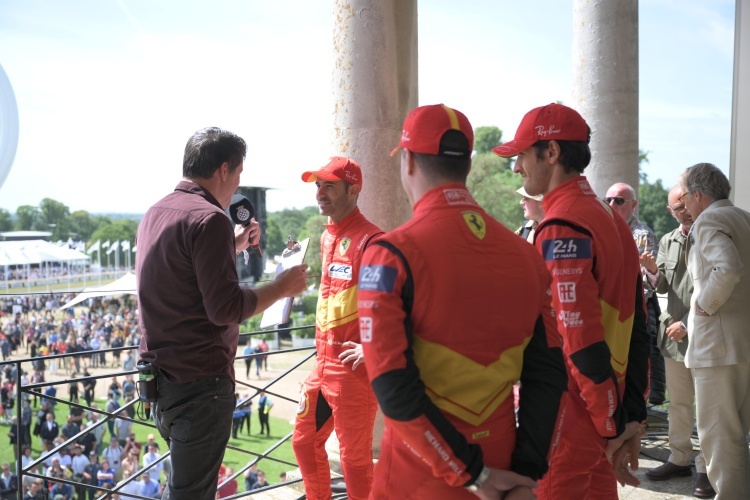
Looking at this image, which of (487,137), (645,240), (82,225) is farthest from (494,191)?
(645,240)

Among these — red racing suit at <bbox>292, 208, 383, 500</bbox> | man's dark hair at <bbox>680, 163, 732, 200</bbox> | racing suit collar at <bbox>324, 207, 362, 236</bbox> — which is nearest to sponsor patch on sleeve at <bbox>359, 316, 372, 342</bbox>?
red racing suit at <bbox>292, 208, 383, 500</bbox>

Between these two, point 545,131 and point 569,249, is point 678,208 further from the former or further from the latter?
point 569,249

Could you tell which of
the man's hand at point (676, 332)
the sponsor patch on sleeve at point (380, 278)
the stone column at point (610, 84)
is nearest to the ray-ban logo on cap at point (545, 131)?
the sponsor patch on sleeve at point (380, 278)

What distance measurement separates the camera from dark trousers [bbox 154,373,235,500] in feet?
9.32

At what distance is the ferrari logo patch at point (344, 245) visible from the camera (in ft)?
13.2

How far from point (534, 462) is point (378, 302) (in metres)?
0.65

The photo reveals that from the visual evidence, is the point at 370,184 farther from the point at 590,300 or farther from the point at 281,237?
the point at 281,237

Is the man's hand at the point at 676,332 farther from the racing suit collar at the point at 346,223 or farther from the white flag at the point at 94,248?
the white flag at the point at 94,248

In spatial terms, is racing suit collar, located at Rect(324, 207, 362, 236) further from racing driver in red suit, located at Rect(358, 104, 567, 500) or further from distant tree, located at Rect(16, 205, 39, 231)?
distant tree, located at Rect(16, 205, 39, 231)

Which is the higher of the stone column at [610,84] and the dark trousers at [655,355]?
the stone column at [610,84]

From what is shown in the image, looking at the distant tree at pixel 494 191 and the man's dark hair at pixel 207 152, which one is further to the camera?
the distant tree at pixel 494 191

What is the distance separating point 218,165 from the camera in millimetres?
3014

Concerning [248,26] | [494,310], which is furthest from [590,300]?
[248,26]

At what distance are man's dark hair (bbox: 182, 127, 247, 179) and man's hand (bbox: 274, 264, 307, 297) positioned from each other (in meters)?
0.55
